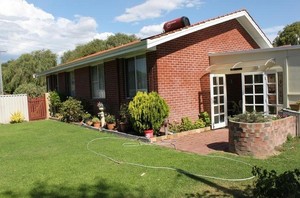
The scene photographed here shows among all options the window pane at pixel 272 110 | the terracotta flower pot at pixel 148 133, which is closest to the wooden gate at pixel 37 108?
the terracotta flower pot at pixel 148 133

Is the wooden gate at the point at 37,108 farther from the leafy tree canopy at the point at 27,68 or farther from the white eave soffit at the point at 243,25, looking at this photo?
the leafy tree canopy at the point at 27,68

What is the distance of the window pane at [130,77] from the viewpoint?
1305 centimetres

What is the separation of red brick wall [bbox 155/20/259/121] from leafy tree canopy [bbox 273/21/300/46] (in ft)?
102

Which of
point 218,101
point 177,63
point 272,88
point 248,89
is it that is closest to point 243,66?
point 248,89

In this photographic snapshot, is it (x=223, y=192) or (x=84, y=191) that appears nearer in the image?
(x=223, y=192)

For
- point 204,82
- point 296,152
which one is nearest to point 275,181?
point 296,152

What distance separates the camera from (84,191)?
5.43 meters

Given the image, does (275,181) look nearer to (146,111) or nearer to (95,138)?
(146,111)

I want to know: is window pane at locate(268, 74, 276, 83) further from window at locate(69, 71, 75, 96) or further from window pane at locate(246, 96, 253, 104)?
window at locate(69, 71, 75, 96)

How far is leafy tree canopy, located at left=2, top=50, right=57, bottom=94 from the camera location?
43469 mm

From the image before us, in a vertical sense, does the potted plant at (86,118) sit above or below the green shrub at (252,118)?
below

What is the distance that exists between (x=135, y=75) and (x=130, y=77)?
1.63ft

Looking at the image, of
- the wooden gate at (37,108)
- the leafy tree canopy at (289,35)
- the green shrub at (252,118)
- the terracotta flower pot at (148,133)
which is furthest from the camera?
the leafy tree canopy at (289,35)

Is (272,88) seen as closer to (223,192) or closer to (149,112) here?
(149,112)
